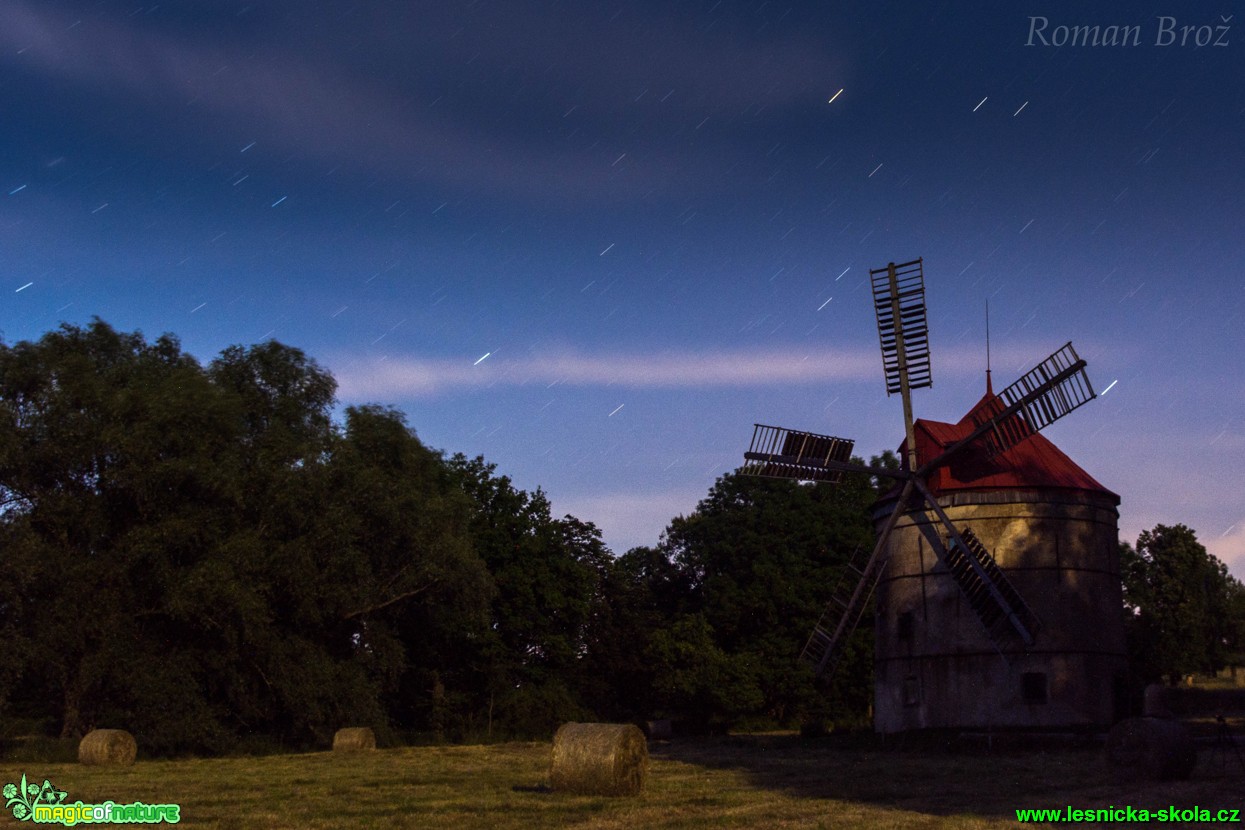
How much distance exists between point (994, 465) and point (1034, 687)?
6.38 m

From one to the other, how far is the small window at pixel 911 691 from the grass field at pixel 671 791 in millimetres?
4652

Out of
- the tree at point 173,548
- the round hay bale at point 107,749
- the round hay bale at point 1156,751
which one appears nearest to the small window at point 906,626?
the round hay bale at point 1156,751

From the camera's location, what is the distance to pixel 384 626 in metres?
42.5

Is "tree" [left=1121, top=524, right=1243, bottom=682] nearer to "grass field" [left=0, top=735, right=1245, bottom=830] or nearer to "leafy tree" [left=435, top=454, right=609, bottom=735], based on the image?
"leafy tree" [left=435, top=454, right=609, bottom=735]

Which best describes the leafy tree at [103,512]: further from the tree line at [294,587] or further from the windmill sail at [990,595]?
the windmill sail at [990,595]

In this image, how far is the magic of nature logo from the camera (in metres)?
14.8

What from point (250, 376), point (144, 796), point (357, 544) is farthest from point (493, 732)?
point (144, 796)

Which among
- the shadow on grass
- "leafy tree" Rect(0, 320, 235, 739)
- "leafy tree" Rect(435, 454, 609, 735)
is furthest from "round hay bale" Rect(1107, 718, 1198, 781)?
"leafy tree" Rect(435, 454, 609, 735)

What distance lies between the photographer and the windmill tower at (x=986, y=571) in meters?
31.6

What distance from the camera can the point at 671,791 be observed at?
62.0 ft

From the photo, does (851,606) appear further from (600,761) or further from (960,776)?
(600,761)

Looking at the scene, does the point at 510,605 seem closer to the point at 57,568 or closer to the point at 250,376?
the point at 250,376

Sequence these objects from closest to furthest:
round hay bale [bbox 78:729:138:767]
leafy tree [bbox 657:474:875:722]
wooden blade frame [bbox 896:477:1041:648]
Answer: round hay bale [bbox 78:729:138:767] → wooden blade frame [bbox 896:477:1041:648] → leafy tree [bbox 657:474:875:722]

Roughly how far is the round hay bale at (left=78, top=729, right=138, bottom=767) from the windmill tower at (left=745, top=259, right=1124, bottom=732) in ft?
61.3
